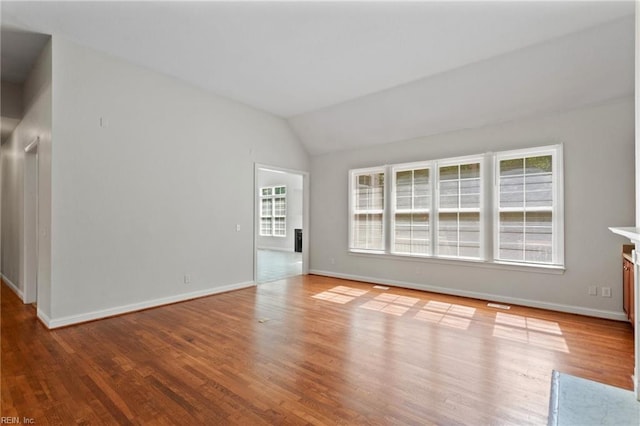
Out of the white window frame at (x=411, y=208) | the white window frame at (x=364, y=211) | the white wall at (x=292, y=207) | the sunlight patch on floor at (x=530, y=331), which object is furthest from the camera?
the white wall at (x=292, y=207)

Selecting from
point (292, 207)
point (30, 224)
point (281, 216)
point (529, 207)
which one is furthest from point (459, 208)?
point (281, 216)

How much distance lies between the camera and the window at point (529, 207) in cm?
429

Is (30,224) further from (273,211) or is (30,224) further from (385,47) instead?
(273,211)

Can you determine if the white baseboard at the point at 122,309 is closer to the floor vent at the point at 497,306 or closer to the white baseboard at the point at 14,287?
the white baseboard at the point at 14,287

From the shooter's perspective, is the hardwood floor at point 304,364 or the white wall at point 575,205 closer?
the hardwood floor at point 304,364

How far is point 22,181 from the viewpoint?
4.75 metres

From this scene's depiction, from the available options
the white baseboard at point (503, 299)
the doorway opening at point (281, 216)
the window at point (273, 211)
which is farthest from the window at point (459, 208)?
the window at point (273, 211)

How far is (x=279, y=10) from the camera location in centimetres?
302

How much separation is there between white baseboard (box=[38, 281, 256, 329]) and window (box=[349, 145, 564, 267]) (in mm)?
2942

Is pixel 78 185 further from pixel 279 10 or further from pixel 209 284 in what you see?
pixel 279 10

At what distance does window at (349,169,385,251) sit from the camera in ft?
20.1

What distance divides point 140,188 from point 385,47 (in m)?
3.70

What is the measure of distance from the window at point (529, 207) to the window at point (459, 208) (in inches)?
12.7

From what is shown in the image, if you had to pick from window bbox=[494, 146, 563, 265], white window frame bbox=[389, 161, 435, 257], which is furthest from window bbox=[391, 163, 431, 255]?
window bbox=[494, 146, 563, 265]
